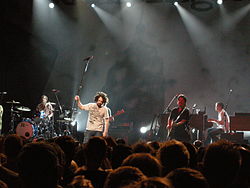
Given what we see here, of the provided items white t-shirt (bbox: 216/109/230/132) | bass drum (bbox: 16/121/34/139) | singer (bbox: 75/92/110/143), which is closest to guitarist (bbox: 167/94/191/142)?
singer (bbox: 75/92/110/143)

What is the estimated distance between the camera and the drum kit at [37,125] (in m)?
13.0

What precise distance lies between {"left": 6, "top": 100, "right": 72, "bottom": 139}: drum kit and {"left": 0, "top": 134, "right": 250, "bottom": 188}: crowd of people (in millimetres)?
9469

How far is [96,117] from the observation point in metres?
8.89

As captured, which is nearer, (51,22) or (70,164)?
(70,164)

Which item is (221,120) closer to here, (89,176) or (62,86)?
(62,86)

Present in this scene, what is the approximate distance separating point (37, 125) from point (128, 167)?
12.3 metres

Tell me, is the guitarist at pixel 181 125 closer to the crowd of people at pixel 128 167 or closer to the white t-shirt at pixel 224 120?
the white t-shirt at pixel 224 120

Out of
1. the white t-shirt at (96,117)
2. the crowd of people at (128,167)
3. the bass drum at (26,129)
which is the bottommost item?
the bass drum at (26,129)

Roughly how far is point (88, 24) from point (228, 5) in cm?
627

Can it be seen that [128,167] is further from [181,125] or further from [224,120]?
[224,120]

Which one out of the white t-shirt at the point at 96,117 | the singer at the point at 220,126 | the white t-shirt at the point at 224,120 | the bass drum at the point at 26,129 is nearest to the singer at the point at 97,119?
the white t-shirt at the point at 96,117

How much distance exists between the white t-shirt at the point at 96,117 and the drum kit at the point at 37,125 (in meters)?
4.64

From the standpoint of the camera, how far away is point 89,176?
9.33ft

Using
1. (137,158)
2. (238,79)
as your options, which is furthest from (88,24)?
(137,158)
